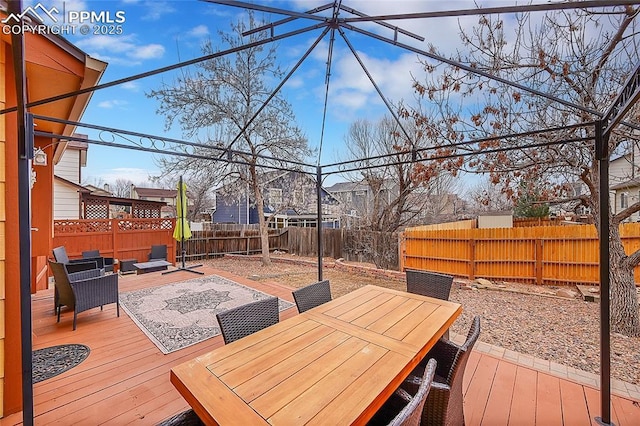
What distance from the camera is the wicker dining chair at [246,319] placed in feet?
6.93

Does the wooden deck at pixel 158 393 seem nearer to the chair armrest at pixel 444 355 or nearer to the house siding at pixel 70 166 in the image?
the chair armrest at pixel 444 355

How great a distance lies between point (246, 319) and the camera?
2293 mm

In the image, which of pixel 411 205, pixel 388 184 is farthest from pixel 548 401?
pixel 388 184

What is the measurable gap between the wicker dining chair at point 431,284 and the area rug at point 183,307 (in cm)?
218

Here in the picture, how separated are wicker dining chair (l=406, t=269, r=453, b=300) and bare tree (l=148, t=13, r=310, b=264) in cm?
619

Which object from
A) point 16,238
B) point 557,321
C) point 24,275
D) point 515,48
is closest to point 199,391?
point 24,275

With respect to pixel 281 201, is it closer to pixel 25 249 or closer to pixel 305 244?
pixel 305 244

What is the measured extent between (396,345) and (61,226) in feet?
33.3

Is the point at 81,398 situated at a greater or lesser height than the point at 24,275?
lesser

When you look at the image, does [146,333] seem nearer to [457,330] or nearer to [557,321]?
[457,330]

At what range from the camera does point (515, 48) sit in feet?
15.1

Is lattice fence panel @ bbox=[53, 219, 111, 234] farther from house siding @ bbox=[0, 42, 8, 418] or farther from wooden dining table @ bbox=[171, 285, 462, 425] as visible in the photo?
wooden dining table @ bbox=[171, 285, 462, 425]

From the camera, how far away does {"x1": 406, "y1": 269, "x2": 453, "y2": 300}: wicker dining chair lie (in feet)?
10.7

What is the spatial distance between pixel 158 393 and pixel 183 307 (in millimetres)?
2356
